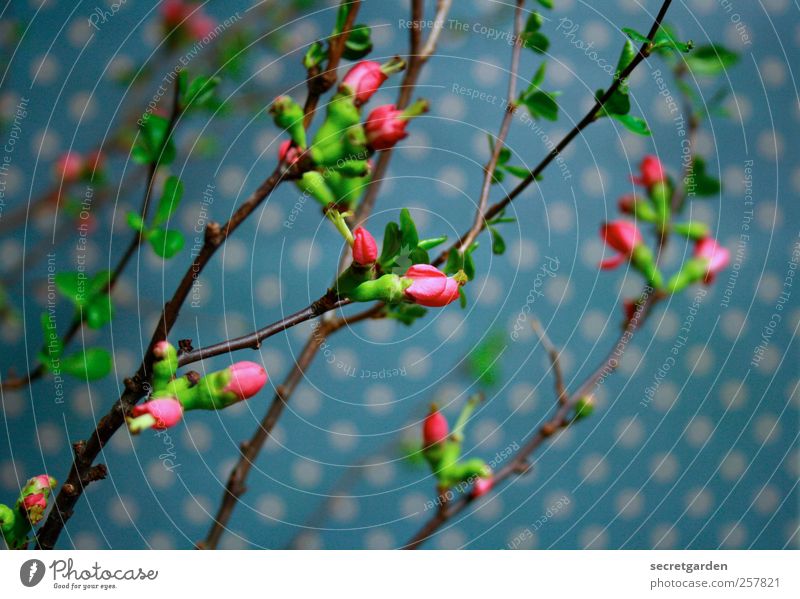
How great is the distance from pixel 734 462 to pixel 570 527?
13cm

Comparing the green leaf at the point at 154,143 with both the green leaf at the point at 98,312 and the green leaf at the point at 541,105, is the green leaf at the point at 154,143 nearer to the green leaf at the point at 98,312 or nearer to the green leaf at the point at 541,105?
the green leaf at the point at 98,312

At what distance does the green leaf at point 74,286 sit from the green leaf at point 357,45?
0.21 meters

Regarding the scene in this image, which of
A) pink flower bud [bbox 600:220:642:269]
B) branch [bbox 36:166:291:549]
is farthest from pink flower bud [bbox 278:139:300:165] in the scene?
pink flower bud [bbox 600:220:642:269]

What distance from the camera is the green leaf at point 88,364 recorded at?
433mm

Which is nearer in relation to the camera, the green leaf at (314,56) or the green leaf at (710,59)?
the green leaf at (314,56)

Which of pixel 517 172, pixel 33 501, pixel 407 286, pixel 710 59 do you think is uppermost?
pixel 710 59

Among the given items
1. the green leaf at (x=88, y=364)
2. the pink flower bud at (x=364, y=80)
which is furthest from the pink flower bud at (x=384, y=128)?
the green leaf at (x=88, y=364)

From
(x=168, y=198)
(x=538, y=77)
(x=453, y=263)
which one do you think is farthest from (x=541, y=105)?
(x=168, y=198)

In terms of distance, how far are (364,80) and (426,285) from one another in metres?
0.12

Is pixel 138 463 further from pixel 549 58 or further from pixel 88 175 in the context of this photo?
pixel 549 58

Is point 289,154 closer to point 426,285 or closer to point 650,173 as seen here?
point 426,285

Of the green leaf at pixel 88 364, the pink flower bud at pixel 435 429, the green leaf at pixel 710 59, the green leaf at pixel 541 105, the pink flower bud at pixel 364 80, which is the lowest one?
the pink flower bud at pixel 435 429

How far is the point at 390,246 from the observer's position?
1.11ft

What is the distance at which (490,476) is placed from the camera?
480 mm
